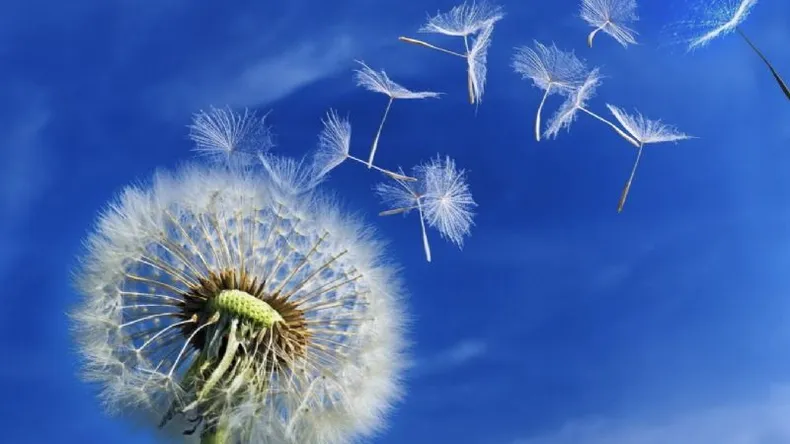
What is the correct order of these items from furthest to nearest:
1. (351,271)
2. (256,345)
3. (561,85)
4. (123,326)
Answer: (351,271), (123,326), (256,345), (561,85)

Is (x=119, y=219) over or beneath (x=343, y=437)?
over

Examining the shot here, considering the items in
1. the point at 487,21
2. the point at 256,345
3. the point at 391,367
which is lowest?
the point at 256,345

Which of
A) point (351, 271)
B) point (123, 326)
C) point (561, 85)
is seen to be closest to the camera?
point (561, 85)

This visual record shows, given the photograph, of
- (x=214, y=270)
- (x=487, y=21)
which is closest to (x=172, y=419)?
(x=214, y=270)

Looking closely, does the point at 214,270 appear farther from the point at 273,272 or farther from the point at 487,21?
the point at 487,21

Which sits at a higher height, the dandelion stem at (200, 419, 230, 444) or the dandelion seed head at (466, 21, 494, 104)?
the dandelion seed head at (466, 21, 494, 104)

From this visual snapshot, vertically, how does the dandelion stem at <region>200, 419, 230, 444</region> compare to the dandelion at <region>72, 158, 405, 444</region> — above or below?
below

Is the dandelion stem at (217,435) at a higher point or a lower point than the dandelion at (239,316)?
lower

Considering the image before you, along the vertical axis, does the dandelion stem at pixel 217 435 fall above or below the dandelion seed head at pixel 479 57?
below
